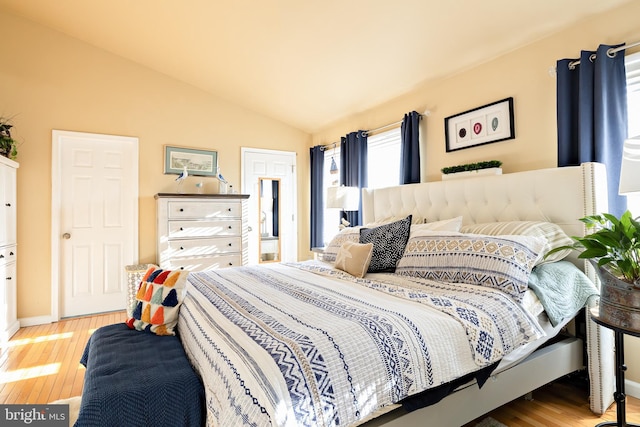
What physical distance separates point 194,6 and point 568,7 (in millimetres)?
2724

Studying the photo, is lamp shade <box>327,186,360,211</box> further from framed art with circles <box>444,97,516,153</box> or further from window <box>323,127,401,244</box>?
framed art with circles <box>444,97,516,153</box>

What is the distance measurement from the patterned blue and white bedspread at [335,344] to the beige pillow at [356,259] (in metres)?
0.41

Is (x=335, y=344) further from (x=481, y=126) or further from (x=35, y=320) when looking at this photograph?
(x=35, y=320)

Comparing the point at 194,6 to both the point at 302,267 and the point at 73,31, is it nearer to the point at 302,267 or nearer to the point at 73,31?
the point at 73,31

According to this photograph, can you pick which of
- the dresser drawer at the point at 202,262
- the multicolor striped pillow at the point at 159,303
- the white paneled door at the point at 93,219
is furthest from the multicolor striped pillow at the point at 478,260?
the white paneled door at the point at 93,219

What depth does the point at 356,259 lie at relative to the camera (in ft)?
7.49

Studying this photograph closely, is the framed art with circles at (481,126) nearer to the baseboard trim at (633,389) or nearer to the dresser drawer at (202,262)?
the baseboard trim at (633,389)

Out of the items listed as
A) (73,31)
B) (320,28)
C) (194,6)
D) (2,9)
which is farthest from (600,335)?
(2,9)

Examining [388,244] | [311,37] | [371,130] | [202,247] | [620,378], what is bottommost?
[620,378]

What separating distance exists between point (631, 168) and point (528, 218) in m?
0.79

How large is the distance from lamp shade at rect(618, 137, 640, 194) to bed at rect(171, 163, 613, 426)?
0.41m

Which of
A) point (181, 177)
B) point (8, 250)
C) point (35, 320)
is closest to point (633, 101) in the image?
point (181, 177)

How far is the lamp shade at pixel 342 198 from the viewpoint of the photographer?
375 cm

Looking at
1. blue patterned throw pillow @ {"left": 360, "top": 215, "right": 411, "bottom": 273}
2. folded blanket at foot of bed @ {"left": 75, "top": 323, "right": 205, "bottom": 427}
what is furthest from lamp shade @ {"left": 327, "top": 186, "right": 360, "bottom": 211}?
folded blanket at foot of bed @ {"left": 75, "top": 323, "right": 205, "bottom": 427}
